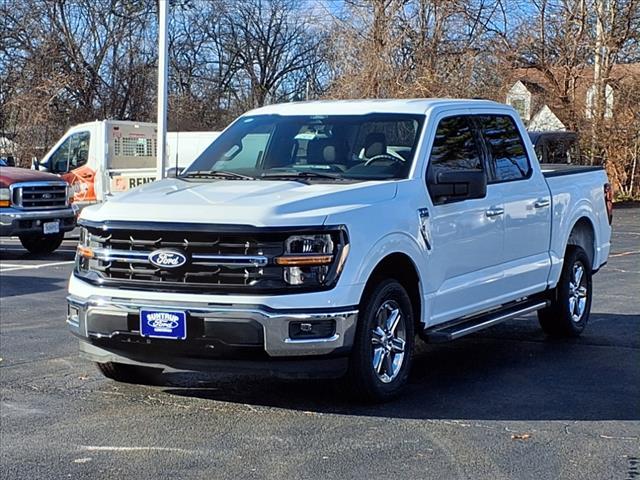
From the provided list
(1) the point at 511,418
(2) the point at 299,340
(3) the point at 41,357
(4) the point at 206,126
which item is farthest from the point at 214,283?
(4) the point at 206,126

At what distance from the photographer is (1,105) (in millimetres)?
36438

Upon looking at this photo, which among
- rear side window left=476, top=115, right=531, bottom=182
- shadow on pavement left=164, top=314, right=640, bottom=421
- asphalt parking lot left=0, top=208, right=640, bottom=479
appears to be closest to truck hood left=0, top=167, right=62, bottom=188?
asphalt parking lot left=0, top=208, right=640, bottom=479

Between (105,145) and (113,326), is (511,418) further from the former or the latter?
(105,145)

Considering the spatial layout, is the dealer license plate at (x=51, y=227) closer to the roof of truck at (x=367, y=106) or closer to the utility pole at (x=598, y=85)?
the roof of truck at (x=367, y=106)

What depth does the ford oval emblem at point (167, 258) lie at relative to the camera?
6.17 metres

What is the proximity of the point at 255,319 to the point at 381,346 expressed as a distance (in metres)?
1.01

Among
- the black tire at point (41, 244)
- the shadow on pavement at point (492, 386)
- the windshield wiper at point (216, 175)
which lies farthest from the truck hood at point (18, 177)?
the shadow on pavement at point (492, 386)

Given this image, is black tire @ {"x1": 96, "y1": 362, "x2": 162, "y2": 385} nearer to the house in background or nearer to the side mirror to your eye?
the side mirror

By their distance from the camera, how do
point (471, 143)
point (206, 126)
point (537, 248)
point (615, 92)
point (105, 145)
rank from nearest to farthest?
point (471, 143), point (537, 248), point (105, 145), point (615, 92), point (206, 126)

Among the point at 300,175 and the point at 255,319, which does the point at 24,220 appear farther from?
the point at 255,319

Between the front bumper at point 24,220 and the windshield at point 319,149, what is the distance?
8777mm

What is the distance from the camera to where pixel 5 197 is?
Answer: 16.2 m

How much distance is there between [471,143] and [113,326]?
3214 millimetres

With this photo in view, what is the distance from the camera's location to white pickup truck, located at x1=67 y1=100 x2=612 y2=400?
19.9 ft
